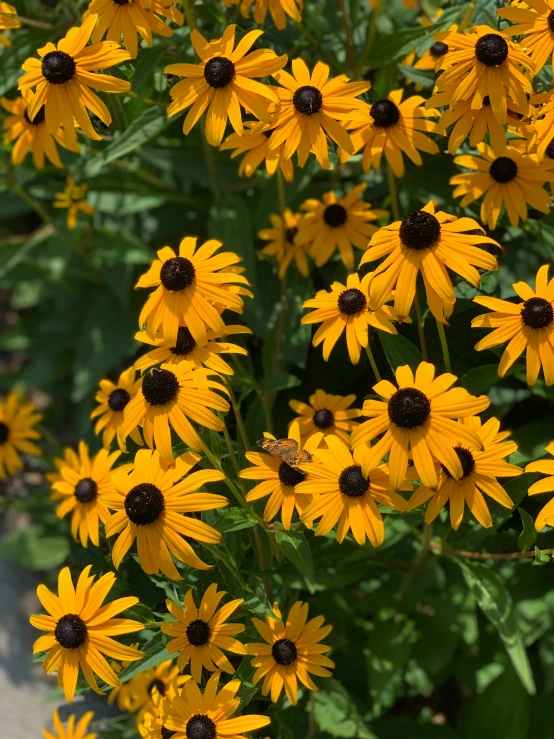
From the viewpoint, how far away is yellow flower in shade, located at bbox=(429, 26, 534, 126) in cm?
158

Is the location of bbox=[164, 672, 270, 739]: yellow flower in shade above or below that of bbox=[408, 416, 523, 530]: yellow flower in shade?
below

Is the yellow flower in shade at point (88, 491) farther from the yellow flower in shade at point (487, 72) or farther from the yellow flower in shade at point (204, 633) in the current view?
the yellow flower in shade at point (487, 72)

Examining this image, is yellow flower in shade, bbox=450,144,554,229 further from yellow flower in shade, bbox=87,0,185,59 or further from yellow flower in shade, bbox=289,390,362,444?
yellow flower in shade, bbox=87,0,185,59

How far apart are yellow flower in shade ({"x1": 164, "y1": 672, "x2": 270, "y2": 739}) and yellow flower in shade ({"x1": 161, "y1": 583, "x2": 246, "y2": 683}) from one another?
0.04m

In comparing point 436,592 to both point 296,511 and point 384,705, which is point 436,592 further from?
point 296,511

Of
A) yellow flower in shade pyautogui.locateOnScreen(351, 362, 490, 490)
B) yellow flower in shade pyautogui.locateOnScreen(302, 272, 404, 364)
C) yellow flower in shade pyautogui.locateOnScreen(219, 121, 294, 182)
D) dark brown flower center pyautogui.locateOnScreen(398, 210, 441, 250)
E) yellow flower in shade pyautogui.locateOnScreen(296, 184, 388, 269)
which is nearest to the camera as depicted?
yellow flower in shade pyautogui.locateOnScreen(351, 362, 490, 490)

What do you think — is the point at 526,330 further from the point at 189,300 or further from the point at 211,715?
the point at 211,715

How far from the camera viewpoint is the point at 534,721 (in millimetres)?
2264

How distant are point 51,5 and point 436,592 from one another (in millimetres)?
2331

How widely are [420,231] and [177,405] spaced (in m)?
0.59

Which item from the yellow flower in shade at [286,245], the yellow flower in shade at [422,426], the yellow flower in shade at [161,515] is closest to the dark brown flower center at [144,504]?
the yellow flower in shade at [161,515]

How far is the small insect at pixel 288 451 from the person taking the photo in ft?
4.90

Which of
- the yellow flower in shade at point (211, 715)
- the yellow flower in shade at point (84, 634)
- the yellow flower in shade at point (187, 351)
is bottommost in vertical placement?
the yellow flower in shade at point (211, 715)

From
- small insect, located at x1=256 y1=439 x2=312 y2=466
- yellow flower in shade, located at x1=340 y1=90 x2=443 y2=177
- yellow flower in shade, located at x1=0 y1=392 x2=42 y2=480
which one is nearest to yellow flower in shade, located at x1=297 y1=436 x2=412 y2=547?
small insect, located at x1=256 y1=439 x2=312 y2=466
